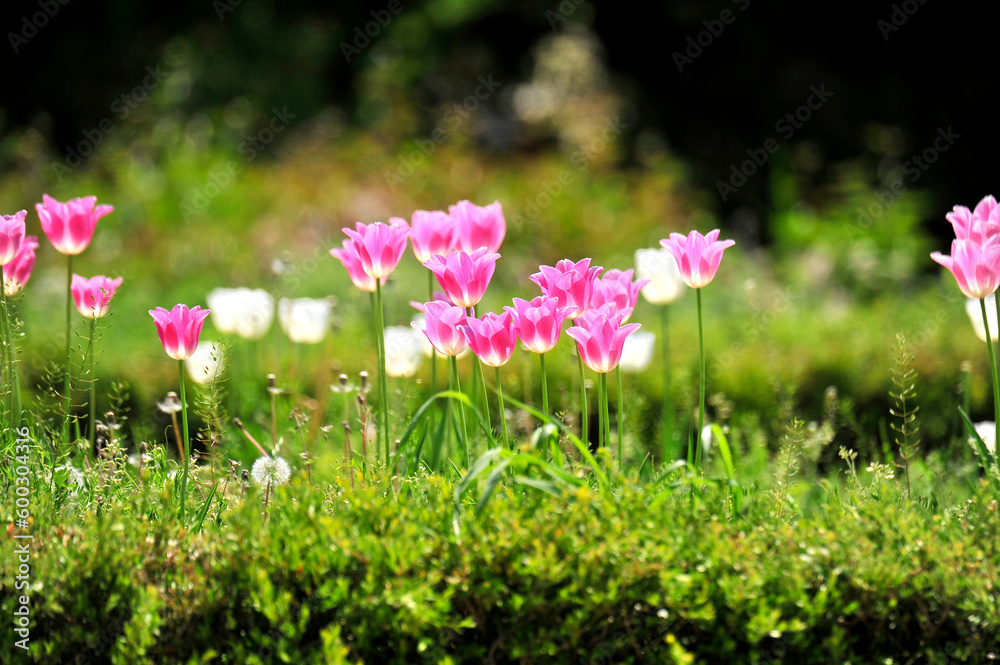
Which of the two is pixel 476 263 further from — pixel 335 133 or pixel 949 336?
pixel 335 133

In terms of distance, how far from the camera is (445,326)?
7.34 feet

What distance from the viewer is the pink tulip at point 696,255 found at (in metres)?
2.31

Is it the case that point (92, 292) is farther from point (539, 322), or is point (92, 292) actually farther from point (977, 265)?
point (977, 265)

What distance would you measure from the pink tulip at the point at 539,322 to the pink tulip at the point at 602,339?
44mm

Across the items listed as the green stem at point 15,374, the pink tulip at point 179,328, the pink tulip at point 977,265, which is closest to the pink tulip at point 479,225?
the pink tulip at point 179,328

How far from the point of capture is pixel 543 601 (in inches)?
69.1

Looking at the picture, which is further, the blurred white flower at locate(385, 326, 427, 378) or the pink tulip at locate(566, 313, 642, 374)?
the blurred white flower at locate(385, 326, 427, 378)

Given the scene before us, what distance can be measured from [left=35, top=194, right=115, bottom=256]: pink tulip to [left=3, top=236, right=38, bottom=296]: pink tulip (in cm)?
7

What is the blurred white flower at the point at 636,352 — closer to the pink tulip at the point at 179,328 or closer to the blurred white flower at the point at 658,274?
the blurred white flower at the point at 658,274

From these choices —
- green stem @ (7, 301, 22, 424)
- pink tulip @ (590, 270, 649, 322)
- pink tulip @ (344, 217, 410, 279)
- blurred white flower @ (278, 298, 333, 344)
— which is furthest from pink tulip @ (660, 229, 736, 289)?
green stem @ (7, 301, 22, 424)

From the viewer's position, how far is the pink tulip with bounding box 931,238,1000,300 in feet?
6.99

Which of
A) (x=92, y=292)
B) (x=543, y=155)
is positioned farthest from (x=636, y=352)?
(x=543, y=155)

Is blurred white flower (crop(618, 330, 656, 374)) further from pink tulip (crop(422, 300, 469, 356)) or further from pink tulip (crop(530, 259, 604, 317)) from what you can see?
pink tulip (crop(422, 300, 469, 356))

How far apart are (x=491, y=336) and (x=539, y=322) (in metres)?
0.12
